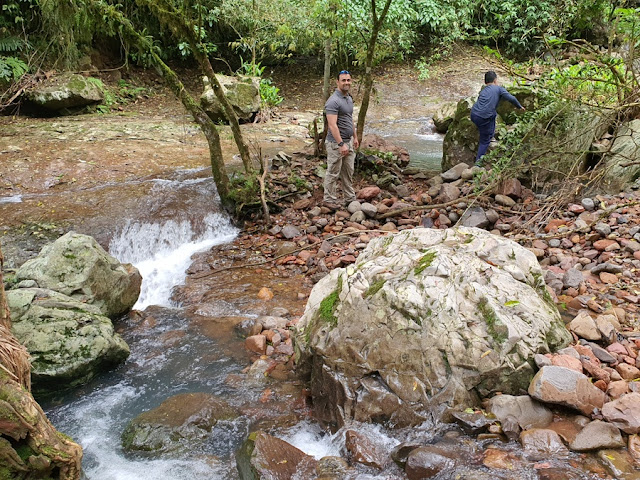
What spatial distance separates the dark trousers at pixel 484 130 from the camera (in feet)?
24.3

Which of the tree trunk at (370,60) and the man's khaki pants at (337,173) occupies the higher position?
the tree trunk at (370,60)

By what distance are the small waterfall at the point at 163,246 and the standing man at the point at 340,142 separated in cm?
173

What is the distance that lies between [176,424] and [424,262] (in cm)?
231

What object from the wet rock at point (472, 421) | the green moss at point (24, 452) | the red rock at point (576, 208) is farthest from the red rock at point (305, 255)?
the green moss at point (24, 452)

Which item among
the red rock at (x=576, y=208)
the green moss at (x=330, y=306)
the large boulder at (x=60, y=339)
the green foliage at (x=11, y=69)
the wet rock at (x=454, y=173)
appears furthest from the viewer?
the green foliage at (x=11, y=69)

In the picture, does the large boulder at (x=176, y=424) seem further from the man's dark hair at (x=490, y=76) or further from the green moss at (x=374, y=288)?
the man's dark hair at (x=490, y=76)

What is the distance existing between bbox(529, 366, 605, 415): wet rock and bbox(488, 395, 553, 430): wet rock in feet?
0.22

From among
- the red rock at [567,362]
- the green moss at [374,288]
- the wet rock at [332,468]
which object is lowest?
the wet rock at [332,468]

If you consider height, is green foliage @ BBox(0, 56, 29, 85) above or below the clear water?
above

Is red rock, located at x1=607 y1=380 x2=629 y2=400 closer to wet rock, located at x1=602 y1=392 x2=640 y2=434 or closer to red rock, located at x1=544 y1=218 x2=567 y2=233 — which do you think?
wet rock, located at x1=602 y1=392 x2=640 y2=434

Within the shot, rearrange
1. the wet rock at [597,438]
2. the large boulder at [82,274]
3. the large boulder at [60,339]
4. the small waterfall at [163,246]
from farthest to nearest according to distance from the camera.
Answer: the small waterfall at [163,246], the large boulder at [82,274], the large boulder at [60,339], the wet rock at [597,438]

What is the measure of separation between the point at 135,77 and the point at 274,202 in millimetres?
10562

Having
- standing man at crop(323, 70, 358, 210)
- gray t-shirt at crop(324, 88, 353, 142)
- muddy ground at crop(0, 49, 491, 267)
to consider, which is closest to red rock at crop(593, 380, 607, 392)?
standing man at crop(323, 70, 358, 210)

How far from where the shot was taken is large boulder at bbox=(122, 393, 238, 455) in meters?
3.65
